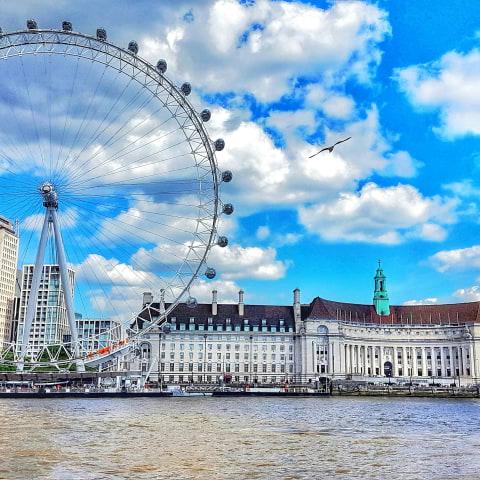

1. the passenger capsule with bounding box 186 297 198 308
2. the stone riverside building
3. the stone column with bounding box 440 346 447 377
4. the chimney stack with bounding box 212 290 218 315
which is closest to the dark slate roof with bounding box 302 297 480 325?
the stone riverside building

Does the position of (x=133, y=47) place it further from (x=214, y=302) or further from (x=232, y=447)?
(x=214, y=302)

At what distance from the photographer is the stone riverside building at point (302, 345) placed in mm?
141250

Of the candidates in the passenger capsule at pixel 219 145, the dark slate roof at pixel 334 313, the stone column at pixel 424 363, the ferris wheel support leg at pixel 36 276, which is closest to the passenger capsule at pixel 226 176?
the passenger capsule at pixel 219 145

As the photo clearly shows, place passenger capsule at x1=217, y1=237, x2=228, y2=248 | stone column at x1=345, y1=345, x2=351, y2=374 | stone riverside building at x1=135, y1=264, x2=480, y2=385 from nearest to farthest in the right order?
passenger capsule at x1=217, y1=237, x2=228, y2=248 < stone riverside building at x1=135, y1=264, x2=480, y2=385 < stone column at x1=345, y1=345, x2=351, y2=374

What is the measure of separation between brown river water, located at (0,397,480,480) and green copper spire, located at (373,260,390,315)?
354ft

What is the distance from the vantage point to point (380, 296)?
166125 millimetres

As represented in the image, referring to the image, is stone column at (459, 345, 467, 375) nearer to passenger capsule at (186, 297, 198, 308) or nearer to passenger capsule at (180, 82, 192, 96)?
passenger capsule at (186, 297, 198, 308)

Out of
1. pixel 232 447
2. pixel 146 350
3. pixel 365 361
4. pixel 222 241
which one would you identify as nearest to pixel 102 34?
pixel 222 241

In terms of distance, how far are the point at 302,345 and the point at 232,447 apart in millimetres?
108736

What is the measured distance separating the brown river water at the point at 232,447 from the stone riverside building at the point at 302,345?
83.4m

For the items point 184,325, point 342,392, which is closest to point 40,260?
point 342,392

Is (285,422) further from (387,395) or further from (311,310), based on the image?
(311,310)

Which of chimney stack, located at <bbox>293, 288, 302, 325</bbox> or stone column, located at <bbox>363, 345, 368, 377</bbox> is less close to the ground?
chimney stack, located at <bbox>293, 288, 302, 325</bbox>

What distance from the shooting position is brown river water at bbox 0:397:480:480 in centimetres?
2800
